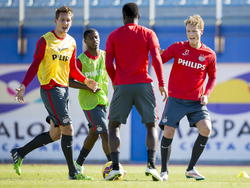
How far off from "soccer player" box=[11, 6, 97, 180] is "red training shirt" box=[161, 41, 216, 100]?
106cm

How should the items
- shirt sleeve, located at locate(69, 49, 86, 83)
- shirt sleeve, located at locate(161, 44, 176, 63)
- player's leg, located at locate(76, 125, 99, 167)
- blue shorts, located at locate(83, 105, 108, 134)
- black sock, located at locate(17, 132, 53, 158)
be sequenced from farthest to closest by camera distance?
1. player's leg, located at locate(76, 125, 99, 167)
2. blue shorts, located at locate(83, 105, 108, 134)
3. black sock, located at locate(17, 132, 53, 158)
4. shirt sleeve, located at locate(69, 49, 86, 83)
5. shirt sleeve, located at locate(161, 44, 176, 63)

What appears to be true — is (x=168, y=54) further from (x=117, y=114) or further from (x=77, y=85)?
(x=77, y=85)

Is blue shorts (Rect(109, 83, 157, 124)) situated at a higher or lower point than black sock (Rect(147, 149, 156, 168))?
higher

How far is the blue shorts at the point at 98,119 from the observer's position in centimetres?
1058

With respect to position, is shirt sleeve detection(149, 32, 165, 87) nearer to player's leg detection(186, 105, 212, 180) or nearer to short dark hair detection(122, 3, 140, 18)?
short dark hair detection(122, 3, 140, 18)

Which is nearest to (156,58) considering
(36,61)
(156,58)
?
(156,58)

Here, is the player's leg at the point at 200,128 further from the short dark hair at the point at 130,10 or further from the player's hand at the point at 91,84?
the short dark hair at the point at 130,10

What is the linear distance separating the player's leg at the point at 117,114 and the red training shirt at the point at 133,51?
4.7 inches

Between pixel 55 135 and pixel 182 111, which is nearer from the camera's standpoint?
pixel 182 111

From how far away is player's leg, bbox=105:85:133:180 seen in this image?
30.5ft

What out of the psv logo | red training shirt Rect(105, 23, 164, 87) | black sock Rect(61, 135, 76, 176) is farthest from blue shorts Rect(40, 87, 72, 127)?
red training shirt Rect(105, 23, 164, 87)

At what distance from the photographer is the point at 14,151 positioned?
10.5 meters

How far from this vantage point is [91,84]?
395 inches

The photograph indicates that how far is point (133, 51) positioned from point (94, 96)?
1.65 metres
